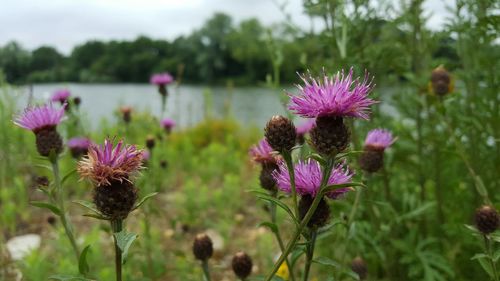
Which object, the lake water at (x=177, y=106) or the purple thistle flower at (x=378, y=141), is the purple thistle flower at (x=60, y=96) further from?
the purple thistle flower at (x=378, y=141)

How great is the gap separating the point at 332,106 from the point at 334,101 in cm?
1

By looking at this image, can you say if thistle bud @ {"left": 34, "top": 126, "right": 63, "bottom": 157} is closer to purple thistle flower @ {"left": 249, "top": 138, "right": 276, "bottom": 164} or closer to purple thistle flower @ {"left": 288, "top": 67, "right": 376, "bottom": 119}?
purple thistle flower @ {"left": 249, "top": 138, "right": 276, "bottom": 164}

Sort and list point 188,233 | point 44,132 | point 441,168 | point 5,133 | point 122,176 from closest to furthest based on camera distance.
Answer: point 122,176 → point 44,132 → point 441,168 → point 188,233 → point 5,133

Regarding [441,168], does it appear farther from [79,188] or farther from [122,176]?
[79,188]

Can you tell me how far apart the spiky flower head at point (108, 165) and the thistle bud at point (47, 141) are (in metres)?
0.65

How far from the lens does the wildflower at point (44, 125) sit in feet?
6.01

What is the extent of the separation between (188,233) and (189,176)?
1602 millimetres

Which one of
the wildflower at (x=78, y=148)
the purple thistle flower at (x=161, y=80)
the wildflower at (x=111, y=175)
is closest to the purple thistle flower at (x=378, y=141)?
the wildflower at (x=111, y=175)

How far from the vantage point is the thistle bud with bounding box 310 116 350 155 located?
1143mm

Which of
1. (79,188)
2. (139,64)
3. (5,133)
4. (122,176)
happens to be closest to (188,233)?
(79,188)

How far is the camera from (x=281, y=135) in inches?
47.5

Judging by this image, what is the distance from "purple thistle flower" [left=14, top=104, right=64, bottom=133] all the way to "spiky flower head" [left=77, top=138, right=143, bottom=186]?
0.69 metres

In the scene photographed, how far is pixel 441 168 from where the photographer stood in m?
2.65

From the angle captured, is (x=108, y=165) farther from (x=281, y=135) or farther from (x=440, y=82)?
(x=440, y=82)
